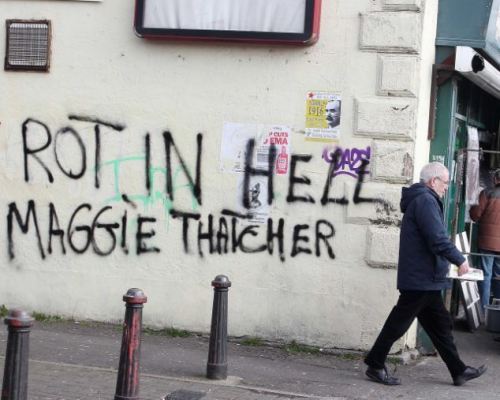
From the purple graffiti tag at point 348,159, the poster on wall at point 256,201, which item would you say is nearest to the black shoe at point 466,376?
the purple graffiti tag at point 348,159

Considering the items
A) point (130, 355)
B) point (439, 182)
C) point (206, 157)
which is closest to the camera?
point (130, 355)

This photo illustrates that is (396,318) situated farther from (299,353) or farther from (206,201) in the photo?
(206,201)

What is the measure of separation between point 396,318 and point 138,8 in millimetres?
4030

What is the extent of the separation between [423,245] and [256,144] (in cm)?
227

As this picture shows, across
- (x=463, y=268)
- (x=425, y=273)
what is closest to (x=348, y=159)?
(x=425, y=273)

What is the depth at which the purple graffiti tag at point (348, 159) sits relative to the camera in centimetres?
914

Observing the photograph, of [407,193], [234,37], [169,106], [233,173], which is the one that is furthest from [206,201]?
[407,193]

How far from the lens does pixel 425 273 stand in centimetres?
783

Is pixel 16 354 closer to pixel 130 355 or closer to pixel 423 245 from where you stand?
pixel 130 355

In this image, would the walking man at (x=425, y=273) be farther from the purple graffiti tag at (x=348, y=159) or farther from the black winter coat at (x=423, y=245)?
the purple graffiti tag at (x=348, y=159)

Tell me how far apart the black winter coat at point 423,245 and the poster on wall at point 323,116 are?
4.80 feet

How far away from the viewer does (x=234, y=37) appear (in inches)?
367

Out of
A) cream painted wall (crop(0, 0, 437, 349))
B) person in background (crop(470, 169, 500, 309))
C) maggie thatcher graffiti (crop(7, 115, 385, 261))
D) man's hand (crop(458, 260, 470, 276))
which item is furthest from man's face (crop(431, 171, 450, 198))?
person in background (crop(470, 169, 500, 309))

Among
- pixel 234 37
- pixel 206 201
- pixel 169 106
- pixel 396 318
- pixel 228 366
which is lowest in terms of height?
pixel 228 366
